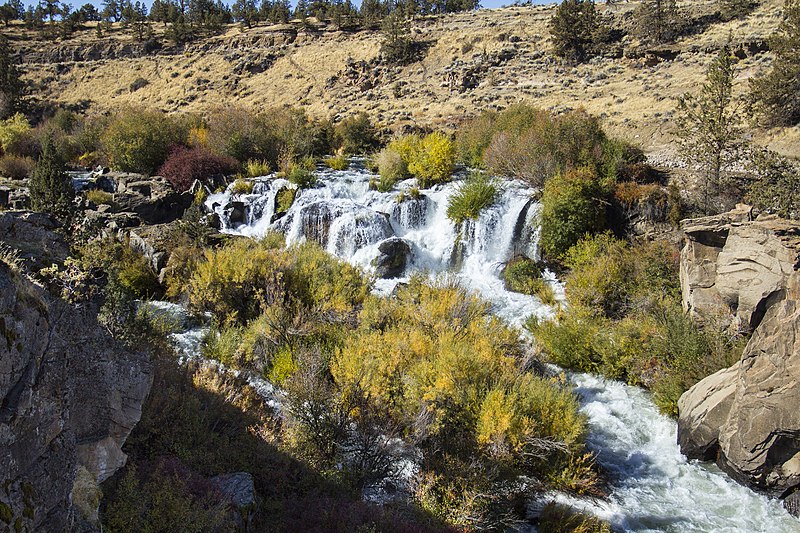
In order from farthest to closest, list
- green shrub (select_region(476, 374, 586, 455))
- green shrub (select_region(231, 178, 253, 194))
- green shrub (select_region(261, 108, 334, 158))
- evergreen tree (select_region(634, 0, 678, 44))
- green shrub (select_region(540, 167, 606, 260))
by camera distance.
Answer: evergreen tree (select_region(634, 0, 678, 44)) → green shrub (select_region(261, 108, 334, 158)) → green shrub (select_region(231, 178, 253, 194)) → green shrub (select_region(540, 167, 606, 260)) → green shrub (select_region(476, 374, 586, 455))

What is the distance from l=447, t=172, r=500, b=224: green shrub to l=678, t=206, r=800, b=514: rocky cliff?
7.92m

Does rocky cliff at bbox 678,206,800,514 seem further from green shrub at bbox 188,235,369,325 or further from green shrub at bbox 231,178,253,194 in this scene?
green shrub at bbox 231,178,253,194

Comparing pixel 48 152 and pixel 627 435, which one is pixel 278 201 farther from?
pixel 627 435

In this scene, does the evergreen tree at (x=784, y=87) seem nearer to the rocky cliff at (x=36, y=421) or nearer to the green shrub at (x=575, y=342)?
the green shrub at (x=575, y=342)

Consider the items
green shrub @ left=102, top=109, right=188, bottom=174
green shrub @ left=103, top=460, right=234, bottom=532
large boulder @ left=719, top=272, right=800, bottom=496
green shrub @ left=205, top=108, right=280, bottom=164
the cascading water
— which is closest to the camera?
green shrub @ left=103, top=460, right=234, bottom=532

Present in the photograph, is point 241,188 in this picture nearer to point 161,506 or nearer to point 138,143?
point 138,143

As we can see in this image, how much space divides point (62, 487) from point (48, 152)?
1772 cm

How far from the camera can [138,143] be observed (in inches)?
932

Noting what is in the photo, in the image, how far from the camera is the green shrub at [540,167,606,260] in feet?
54.7

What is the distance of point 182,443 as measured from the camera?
6.51 metres

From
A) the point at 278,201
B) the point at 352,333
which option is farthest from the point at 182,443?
the point at 278,201

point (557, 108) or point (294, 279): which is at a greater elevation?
point (557, 108)

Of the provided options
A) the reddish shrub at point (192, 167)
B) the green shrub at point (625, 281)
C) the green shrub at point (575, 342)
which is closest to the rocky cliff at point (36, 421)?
the green shrub at point (575, 342)

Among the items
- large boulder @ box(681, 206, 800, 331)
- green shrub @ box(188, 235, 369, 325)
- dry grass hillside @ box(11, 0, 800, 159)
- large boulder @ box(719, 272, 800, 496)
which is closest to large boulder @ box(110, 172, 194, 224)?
green shrub @ box(188, 235, 369, 325)
